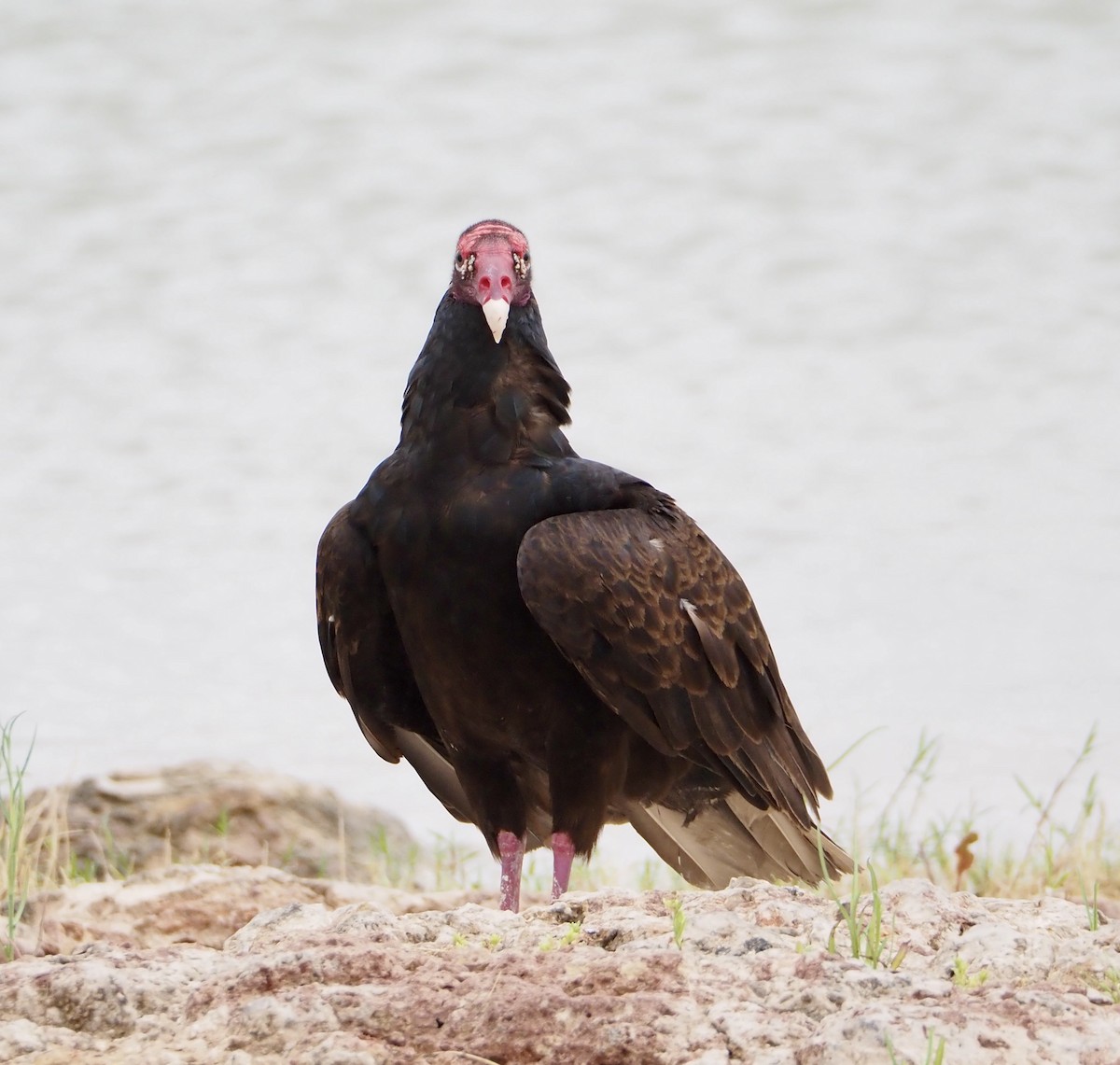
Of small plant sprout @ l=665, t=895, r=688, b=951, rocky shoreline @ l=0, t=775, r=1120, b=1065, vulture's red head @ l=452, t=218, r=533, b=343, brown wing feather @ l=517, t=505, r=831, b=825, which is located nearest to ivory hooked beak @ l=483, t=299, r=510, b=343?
vulture's red head @ l=452, t=218, r=533, b=343

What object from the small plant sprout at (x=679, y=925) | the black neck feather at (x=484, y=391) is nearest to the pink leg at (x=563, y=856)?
the black neck feather at (x=484, y=391)

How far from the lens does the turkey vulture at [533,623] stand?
3734 mm

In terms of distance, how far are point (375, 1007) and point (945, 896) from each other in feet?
3.51

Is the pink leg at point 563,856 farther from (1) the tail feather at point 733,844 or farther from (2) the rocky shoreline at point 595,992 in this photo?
(2) the rocky shoreline at point 595,992

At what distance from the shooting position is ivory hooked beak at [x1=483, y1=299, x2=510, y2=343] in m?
3.81

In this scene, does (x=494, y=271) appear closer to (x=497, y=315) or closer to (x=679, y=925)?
(x=497, y=315)

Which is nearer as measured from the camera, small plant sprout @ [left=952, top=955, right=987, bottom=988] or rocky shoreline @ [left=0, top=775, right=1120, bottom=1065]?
rocky shoreline @ [left=0, top=775, right=1120, bottom=1065]

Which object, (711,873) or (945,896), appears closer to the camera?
(945,896)

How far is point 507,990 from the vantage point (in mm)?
2188

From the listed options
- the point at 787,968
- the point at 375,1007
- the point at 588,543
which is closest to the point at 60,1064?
the point at 375,1007

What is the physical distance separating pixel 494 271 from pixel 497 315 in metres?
0.14

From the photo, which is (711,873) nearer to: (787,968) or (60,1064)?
(787,968)

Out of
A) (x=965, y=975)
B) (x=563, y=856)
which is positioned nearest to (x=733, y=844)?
(x=563, y=856)

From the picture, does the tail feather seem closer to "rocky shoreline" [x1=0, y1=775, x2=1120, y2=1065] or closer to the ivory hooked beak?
the ivory hooked beak
